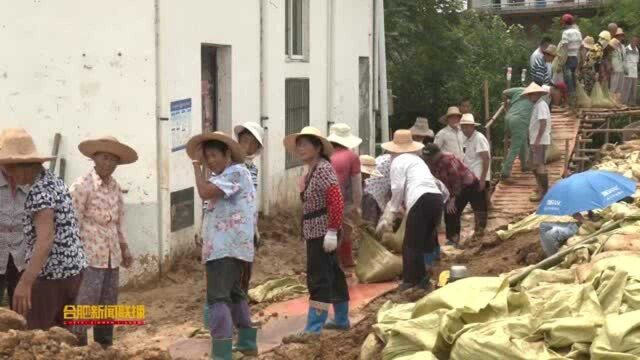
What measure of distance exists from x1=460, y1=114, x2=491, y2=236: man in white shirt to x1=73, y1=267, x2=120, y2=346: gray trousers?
578cm

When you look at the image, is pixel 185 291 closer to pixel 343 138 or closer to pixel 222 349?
pixel 343 138

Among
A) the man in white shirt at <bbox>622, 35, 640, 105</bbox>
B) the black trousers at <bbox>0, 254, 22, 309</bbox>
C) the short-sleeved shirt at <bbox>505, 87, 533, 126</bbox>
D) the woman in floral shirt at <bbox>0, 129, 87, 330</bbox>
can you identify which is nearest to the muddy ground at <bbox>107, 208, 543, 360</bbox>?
the woman in floral shirt at <bbox>0, 129, 87, 330</bbox>

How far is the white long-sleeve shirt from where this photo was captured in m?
8.86

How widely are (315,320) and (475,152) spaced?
4.95 meters

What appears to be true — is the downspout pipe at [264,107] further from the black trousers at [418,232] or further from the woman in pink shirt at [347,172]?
the black trousers at [418,232]

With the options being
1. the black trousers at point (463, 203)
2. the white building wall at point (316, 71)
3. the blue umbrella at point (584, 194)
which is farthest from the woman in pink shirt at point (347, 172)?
the white building wall at point (316, 71)

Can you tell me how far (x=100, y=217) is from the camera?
7188 mm

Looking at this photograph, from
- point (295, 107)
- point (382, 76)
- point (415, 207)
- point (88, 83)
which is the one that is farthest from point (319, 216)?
point (382, 76)

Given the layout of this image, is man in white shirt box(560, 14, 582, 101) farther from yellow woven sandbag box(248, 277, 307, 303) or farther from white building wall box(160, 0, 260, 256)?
yellow woven sandbag box(248, 277, 307, 303)

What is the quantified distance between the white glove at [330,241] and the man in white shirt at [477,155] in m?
4.60

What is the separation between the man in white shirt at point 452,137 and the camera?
1225cm

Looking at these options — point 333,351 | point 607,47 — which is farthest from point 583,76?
point 333,351

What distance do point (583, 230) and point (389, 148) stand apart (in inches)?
86.4

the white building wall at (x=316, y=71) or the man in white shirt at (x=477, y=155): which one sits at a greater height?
the white building wall at (x=316, y=71)
